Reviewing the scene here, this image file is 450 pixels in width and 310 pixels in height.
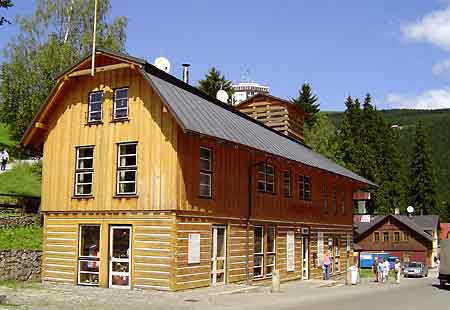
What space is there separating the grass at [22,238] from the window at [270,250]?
32.1 ft

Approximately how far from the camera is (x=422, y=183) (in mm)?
94625

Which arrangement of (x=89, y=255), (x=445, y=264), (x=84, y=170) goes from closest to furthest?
1. (x=89, y=255)
2. (x=84, y=170)
3. (x=445, y=264)

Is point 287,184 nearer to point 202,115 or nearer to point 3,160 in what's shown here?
point 202,115

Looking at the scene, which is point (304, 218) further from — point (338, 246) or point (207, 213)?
point (207, 213)

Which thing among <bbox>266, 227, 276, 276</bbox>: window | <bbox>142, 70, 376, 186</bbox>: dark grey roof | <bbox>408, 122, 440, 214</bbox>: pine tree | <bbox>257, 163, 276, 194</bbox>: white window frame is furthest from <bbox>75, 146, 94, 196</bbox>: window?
<bbox>408, 122, 440, 214</bbox>: pine tree

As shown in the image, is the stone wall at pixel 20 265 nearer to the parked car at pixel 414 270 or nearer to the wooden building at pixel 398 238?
the parked car at pixel 414 270

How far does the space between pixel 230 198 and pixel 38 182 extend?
25.0m

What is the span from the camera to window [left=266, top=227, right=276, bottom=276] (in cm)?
2641

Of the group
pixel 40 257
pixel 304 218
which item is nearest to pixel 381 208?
pixel 304 218

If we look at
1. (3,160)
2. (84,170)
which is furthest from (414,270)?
(84,170)

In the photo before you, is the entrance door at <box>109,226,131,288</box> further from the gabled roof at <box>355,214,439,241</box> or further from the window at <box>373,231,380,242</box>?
the window at <box>373,231,380,242</box>

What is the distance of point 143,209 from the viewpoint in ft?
68.4

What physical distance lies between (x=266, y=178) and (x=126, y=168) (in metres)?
7.24

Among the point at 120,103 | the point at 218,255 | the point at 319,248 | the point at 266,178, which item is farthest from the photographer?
the point at 319,248
